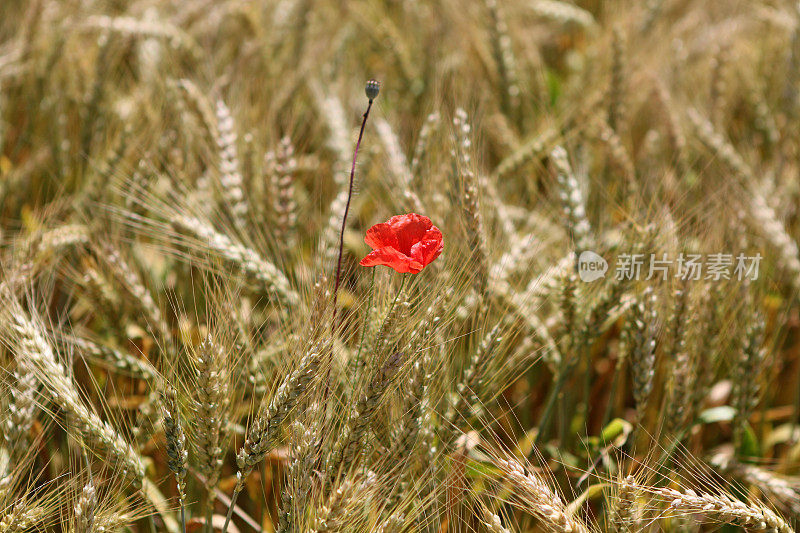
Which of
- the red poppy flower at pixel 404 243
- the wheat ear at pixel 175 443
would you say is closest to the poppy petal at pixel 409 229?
the red poppy flower at pixel 404 243

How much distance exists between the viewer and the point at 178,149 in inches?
52.6

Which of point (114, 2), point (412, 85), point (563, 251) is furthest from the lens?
point (114, 2)

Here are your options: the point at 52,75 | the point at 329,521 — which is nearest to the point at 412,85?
the point at 52,75

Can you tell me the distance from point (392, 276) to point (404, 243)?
6 cm

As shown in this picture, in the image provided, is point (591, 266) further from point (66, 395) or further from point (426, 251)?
point (66, 395)

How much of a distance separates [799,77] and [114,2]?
1.81 meters

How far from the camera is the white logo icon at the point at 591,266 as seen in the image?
98 centimetres

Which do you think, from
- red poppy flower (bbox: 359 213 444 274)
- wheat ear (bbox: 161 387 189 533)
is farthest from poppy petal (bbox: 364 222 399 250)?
wheat ear (bbox: 161 387 189 533)

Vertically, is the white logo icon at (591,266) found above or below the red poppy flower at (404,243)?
below

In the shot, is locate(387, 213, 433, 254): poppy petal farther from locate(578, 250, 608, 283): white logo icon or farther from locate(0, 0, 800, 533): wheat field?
locate(578, 250, 608, 283): white logo icon

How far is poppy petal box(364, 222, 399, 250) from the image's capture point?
28.1 inches

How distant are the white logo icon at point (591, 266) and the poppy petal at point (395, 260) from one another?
0.39 meters

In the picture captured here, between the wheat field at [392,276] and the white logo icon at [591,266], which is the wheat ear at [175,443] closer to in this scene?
the wheat field at [392,276]

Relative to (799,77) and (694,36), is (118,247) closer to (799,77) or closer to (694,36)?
(799,77)
